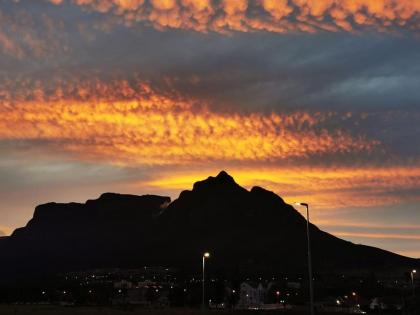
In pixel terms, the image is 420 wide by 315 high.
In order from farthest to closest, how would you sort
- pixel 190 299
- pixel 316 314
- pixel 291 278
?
pixel 291 278, pixel 190 299, pixel 316 314

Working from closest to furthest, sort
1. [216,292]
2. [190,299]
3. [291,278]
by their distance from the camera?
[190,299], [216,292], [291,278]

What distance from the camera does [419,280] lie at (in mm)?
194750

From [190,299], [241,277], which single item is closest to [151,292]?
[190,299]

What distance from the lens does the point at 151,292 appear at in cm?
14950

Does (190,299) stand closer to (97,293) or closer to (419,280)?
(97,293)

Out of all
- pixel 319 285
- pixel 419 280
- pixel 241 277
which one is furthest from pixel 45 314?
pixel 419 280

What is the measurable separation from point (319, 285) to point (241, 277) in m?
36.8

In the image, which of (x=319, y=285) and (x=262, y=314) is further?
(x=319, y=285)

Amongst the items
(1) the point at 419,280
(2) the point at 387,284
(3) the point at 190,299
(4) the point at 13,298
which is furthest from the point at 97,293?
(1) the point at 419,280

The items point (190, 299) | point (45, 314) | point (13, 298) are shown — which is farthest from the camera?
point (13, 298)

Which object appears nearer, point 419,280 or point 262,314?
point 262,314

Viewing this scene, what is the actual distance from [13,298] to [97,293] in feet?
84.3

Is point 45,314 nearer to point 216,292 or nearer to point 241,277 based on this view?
point 216,292

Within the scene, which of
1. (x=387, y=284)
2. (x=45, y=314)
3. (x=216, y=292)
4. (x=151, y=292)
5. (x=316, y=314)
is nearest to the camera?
(x=316, y=314)
